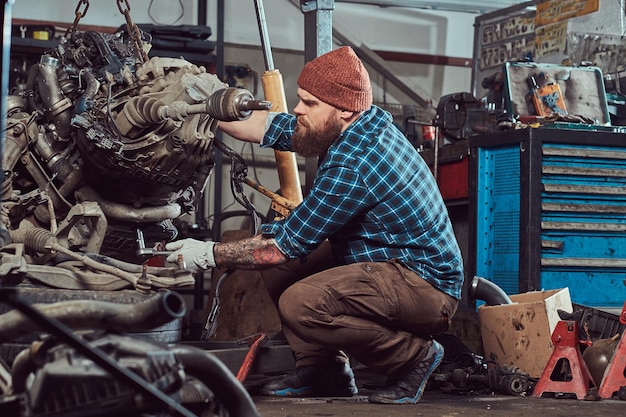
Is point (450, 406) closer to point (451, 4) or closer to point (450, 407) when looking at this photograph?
point (450, 407)

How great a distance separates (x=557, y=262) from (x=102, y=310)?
334 centimetres

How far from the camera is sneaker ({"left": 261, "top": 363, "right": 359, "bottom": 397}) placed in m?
2.94

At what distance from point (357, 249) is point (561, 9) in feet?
10.9

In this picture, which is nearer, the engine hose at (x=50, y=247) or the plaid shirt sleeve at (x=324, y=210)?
the engine hose at (x=50, y=247)

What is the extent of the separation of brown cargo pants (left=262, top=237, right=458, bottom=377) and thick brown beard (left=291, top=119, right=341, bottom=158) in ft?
1.23

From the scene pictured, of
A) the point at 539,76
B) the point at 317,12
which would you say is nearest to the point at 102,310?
the point at 317,12

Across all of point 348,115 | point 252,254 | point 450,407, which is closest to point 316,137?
point 348,115

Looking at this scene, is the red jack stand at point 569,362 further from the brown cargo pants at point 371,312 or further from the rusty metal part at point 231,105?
the rusty metal part at point 231,105

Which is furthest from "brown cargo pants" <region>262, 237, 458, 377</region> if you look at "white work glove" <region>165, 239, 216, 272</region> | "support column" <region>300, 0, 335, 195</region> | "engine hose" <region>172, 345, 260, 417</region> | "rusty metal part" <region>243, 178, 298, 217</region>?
"engine hose" <region>172, 345, 260, 417</region>

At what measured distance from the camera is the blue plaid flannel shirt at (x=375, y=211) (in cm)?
265

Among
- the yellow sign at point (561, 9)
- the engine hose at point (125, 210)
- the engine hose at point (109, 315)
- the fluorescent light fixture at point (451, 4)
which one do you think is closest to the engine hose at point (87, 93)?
the engine hose at point (125, 210)

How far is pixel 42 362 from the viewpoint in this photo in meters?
1.13

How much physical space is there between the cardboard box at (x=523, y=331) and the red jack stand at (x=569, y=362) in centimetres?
18

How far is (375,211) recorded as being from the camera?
274cm
